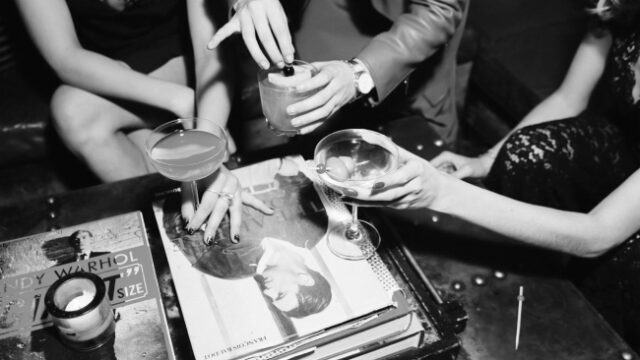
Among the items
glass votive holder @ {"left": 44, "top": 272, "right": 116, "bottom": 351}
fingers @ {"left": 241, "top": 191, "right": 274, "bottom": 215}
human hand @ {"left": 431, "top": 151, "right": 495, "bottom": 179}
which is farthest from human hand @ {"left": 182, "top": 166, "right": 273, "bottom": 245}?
human hand @ {"left": 431, "top": 151, "right": 495, "bottom": 179}

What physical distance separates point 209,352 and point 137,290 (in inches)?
9.4

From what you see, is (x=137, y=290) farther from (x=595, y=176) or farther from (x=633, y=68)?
(x=633, y=68)

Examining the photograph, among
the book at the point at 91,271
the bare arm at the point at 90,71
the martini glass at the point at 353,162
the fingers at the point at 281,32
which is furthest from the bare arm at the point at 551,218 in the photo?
the bare arm at the point at 90,71

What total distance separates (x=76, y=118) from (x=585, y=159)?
163 centimetres

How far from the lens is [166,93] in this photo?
176 cm

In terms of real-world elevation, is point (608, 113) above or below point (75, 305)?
below

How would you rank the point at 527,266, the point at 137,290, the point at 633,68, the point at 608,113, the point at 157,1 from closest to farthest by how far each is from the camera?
the point at 137,290 < the point at 527,266 < the point at 633,68 < the point at 608,113 < the point at 157,1

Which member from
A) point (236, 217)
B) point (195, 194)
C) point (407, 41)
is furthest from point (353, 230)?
point (407, 41)

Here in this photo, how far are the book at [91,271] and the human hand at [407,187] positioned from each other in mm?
460

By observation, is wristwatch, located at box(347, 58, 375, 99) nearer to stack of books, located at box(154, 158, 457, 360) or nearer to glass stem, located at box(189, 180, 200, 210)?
stack of books, located at box(154, 158, 457, 360)

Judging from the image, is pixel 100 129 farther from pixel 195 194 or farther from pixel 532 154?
pixel 532 154

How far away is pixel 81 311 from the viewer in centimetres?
89

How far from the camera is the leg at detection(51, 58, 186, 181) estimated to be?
1812 millimetres

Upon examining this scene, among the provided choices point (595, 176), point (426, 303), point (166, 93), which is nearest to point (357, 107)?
point (166, 93)
